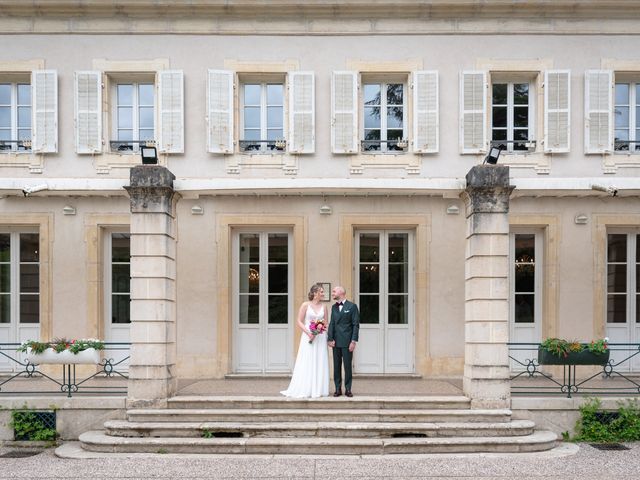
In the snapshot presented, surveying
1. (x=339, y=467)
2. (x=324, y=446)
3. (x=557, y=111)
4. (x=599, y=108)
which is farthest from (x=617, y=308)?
(x=339, y=467)

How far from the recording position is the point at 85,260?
10117 mm

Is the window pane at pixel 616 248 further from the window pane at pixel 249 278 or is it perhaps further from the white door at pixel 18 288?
the white door at pixel 18 288

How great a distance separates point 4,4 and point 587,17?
9.56 m

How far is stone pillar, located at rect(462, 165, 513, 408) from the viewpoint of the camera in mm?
7785

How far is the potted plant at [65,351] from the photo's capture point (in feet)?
26.0

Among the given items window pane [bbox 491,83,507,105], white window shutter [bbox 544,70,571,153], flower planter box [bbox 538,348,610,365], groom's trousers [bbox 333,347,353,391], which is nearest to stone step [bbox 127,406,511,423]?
groom's trousers [bbox 333,347,353,391]

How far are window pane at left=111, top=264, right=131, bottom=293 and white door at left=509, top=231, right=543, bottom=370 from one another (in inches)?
260

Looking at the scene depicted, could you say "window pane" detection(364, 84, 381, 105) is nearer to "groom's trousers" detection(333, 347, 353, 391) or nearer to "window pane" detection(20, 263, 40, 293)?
"groom's trousers" detection(333, 347, 353, 391)

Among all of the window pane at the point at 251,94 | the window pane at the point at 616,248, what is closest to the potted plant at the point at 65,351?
the window pane at the point at 251,94

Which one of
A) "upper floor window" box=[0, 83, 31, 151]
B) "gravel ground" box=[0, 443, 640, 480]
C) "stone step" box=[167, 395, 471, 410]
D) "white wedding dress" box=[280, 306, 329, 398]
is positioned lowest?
"gravel ground" box=[0, 443, 640, 480]

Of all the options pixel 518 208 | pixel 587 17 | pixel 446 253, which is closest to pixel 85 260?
pixel 446 253

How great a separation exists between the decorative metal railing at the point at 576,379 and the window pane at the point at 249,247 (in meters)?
4.39

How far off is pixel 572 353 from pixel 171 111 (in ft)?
Answer: 23.2

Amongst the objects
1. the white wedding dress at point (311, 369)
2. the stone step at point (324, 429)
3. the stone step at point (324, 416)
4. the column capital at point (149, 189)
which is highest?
the column capital at point (149, 189)
